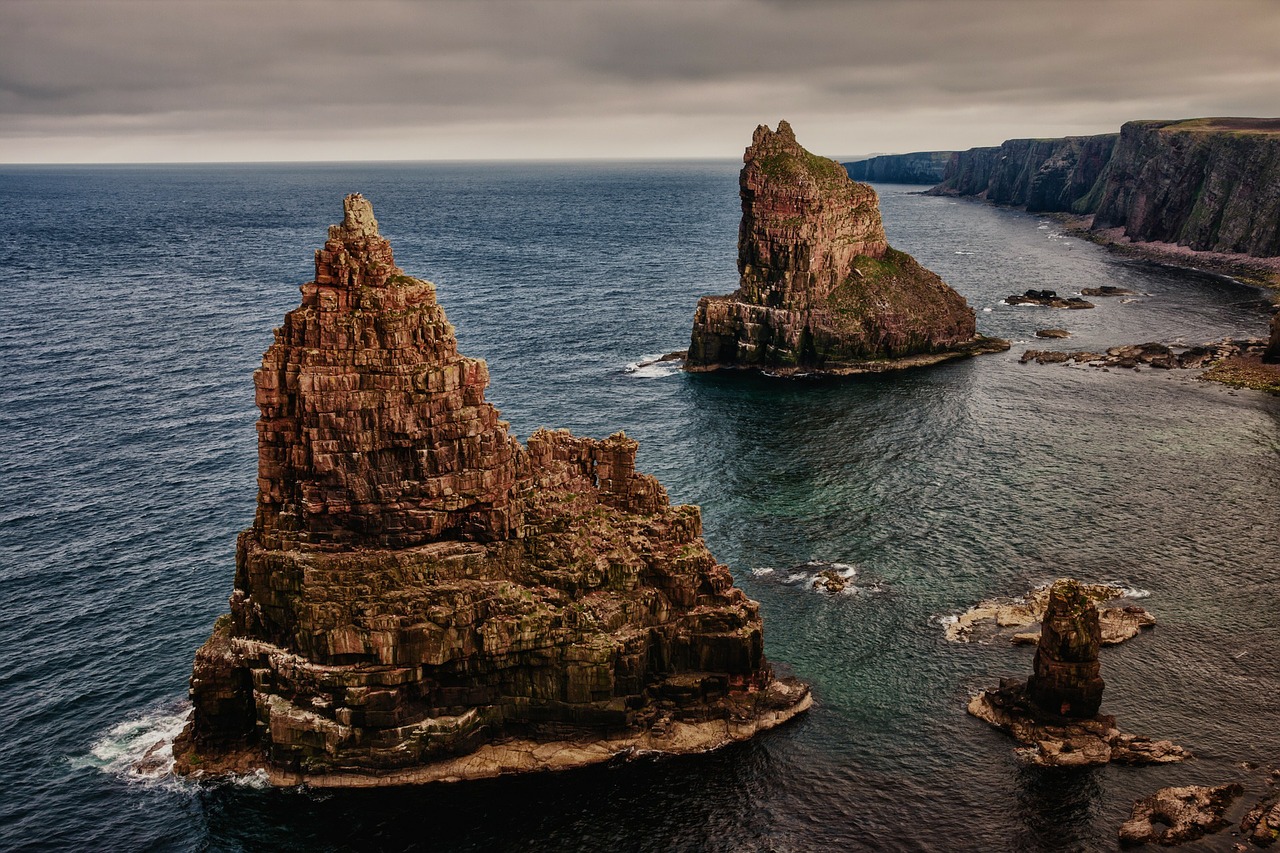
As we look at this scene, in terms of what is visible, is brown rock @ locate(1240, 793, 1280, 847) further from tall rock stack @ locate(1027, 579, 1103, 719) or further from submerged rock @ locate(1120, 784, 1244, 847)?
tall rock stack @ locate(1027, 579, 1103, 719)

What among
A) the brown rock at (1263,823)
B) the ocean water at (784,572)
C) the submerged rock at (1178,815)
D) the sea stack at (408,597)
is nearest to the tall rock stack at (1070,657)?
the ocean water at (784,572)

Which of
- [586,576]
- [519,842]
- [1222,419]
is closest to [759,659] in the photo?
[586,576]

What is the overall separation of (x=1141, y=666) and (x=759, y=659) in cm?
3027

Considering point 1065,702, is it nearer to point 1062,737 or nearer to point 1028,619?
point 1062,737

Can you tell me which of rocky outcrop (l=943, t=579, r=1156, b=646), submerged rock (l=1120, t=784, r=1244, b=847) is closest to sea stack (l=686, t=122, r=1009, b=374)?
rocky outcrop (l=943, t=579, r=1156, b=646)

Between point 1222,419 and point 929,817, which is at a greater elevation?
point 1222,419

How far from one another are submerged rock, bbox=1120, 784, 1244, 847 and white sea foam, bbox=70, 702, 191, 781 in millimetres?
61014

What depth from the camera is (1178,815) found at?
59.1 m

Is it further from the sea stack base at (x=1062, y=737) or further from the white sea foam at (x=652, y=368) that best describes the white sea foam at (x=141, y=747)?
the white sea foam at (x=652, y=368)

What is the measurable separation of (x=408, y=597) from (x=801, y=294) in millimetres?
106803

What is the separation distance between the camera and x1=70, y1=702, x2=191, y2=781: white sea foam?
6456cm

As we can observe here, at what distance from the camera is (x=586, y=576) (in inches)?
2689

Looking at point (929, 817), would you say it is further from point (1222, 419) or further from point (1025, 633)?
point (1222, 419)

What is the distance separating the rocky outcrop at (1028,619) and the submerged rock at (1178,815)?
17905mm
